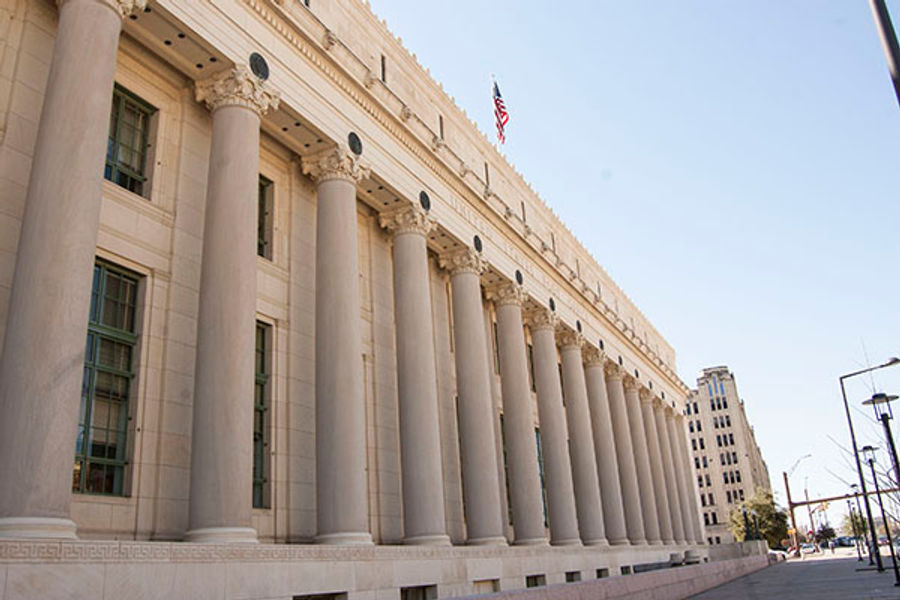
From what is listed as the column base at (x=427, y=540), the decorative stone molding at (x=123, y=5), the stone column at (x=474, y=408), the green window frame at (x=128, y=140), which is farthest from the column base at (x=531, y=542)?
the decorative stone molding at (x=123, y=5)

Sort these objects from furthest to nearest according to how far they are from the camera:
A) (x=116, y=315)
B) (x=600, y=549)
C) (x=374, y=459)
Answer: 1. (x=600, y=549)
2. (x=374, y=459)
3. (x=116, y=315)

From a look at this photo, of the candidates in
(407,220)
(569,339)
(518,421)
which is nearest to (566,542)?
(518,421)

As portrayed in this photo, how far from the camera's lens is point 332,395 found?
19.7 metres

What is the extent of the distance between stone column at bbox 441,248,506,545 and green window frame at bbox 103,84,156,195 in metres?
13.8

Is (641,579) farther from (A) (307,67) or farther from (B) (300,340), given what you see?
(A) (307,67)

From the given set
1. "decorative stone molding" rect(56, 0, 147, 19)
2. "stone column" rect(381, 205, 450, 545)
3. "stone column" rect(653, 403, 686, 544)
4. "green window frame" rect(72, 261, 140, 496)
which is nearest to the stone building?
"stone column" rect(653, 403, 686, 544)

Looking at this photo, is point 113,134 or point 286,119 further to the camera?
point 286,119

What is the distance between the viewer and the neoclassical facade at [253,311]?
13008 millimetres

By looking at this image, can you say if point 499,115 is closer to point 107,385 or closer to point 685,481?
point 107,385

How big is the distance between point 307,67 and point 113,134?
19.9 ft

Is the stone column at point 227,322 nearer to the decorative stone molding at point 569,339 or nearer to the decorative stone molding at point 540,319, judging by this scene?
the decorative stone molding at point 540,319

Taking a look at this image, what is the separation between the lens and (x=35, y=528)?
11.2m

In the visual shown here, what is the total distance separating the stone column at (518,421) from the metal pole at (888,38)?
23418 millimetres

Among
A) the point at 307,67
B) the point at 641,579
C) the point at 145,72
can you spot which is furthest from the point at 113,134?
the point at 641,579
